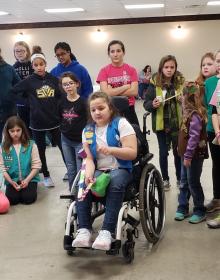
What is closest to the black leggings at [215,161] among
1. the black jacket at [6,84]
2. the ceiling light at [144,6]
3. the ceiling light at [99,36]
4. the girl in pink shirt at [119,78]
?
the girl in pink shirt at [119,78]

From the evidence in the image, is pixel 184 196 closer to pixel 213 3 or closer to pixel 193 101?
pixel 193 101

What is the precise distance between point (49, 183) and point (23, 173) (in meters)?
0.40

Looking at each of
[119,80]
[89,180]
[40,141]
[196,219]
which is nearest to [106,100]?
[89,180]

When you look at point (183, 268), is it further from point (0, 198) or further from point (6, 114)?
point (6, 114)

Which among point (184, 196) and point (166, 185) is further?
point (166, 185)

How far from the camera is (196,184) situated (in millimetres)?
2717

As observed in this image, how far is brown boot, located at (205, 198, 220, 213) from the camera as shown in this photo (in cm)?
295

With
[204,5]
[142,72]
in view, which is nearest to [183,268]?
[204,5]

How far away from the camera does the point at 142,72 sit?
11742 millimetres

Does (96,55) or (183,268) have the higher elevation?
(96,55)

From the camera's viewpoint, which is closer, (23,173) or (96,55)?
(23,173)

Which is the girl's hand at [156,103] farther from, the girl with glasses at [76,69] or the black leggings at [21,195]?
the black leggings at [21,195]

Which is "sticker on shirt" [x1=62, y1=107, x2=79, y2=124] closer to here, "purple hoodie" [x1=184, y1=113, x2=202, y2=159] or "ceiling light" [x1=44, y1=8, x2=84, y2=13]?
"purple hoodie" [x1=184, y1=113, x2=202, y2=159]

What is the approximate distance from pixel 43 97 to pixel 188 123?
1.51m
